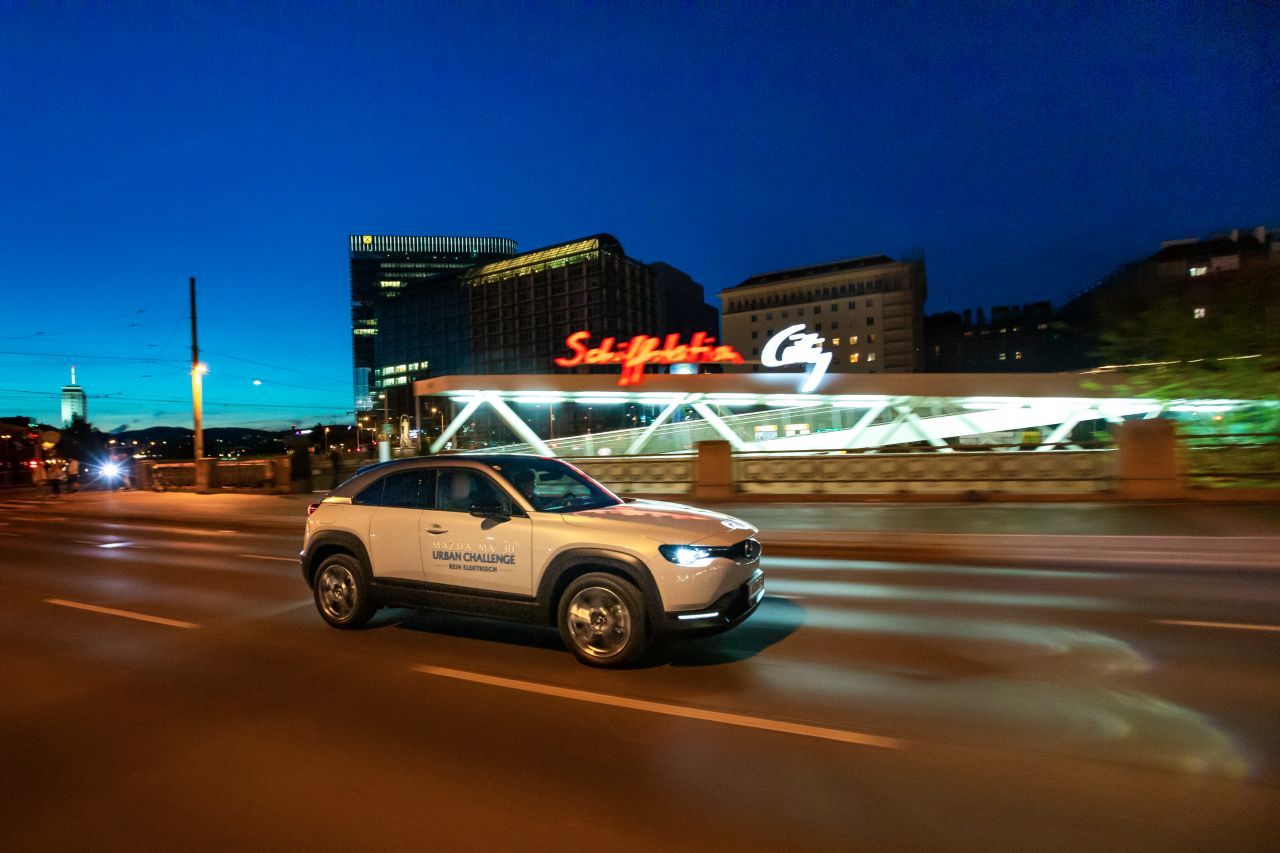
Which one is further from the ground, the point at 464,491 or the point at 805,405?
the point at 805,405

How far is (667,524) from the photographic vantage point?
5820 mm

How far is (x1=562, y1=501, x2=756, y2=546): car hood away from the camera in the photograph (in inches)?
223

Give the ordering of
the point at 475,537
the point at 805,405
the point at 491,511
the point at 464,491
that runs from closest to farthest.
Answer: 1. the point at 491,511
2. the point at 475,537
3. the point at 464,491
4. the point at 805,405

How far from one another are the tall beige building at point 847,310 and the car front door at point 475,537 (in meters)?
96.2

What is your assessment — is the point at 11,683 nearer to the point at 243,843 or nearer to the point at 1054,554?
the point at 243,843

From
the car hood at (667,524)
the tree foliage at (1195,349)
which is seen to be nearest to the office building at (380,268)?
the tree foliage at (1195,349)

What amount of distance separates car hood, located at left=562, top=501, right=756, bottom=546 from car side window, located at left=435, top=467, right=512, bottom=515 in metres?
0.79

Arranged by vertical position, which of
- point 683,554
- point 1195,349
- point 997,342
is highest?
point 997,342

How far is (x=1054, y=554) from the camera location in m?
10.9

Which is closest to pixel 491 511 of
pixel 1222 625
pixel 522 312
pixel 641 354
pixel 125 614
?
pixel 125 614

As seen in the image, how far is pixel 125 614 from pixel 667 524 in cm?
629

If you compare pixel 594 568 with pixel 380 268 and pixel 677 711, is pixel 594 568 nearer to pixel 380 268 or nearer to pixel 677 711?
pixel 677 711

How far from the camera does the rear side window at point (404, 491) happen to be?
6.85 metres

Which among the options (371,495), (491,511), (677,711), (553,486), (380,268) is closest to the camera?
(677,711)
